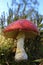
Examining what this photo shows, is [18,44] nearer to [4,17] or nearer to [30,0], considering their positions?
[4,17]

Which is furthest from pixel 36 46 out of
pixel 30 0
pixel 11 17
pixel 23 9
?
pixel 30 0

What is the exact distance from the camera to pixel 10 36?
342 cm

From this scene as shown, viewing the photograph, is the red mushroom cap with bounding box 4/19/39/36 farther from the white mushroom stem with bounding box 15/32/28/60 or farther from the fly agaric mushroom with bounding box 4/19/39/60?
the white mushroom stem with bounding box 15/32/28/60

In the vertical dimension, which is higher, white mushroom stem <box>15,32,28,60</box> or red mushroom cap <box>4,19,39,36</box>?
red mushroom cap <box>4,19,39,36</box>

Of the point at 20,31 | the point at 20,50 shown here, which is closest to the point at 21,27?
the point at 20,31

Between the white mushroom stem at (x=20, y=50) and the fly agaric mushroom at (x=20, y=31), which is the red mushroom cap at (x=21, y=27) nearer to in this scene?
the fly agaric mushroom at (x=20, y=31)

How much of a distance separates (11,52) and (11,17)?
3.51 feet

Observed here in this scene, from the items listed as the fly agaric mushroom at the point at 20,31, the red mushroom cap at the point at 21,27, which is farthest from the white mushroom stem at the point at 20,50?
the red mushroom cap at the point at 21,27

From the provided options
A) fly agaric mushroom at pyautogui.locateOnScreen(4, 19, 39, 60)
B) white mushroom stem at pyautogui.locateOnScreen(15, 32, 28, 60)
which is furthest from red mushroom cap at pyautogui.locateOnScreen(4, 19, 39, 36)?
white mushroom stem at pyautogui.locateOnScreen(15, 32, 28, 60)

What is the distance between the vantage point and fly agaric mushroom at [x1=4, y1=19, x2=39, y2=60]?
121 inches

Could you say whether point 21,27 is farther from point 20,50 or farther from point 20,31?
point 20,50

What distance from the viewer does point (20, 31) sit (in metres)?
3.17

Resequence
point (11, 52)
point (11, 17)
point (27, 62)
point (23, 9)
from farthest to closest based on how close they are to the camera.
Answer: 1. point (23, 9)
2. point (11, 17)
3. point (11, 52)
4. point (27, 62)

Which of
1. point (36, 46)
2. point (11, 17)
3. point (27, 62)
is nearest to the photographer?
point (27, 62)
